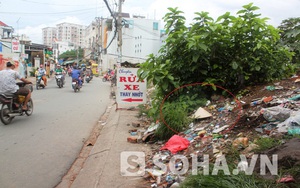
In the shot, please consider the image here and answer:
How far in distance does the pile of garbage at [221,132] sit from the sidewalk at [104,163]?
0.88 ft

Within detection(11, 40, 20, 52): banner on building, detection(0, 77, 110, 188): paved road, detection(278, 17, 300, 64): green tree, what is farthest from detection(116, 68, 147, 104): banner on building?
detection(11, 40, 20, 52): banner on building

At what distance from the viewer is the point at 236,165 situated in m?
3.02

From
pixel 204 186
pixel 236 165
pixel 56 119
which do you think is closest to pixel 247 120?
pixel 236 165

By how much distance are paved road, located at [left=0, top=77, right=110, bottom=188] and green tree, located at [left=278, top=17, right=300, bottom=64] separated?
18.3ft

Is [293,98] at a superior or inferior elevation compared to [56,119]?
Answer: superior

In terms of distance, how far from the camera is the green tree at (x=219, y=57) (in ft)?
19.3

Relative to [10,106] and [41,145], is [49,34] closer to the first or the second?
[10,106]

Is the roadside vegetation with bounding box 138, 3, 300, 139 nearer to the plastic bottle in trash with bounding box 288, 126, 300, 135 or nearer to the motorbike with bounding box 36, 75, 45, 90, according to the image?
the plastic bottle in trash with bounding box 288, 126, 300, 135

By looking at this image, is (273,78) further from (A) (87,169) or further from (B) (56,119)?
(B) (56,119)

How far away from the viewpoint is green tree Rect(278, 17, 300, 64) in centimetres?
699

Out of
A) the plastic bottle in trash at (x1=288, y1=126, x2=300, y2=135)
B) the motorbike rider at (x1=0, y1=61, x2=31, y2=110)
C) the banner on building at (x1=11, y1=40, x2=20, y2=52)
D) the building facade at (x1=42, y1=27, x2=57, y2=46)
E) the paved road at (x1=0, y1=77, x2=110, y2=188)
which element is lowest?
the paved road at (x1=0, y1=77, x2=110, y2=188)

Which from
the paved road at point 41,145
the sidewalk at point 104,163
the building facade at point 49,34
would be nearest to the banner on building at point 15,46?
the paved road at point 41,145

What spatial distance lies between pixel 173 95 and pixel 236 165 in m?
3.31

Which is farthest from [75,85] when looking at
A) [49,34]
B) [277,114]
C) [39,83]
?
[49,34]
